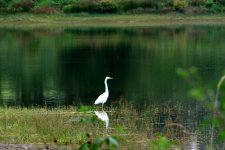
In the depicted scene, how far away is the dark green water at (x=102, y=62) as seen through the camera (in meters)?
25.2

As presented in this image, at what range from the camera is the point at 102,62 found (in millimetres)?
37781

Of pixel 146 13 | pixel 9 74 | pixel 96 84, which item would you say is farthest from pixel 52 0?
pixel 96 84

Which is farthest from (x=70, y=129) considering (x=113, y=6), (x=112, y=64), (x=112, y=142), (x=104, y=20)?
(x=113, y=6)

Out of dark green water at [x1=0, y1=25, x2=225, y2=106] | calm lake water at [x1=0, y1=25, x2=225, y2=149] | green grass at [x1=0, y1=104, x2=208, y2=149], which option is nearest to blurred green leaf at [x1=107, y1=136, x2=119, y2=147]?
calm lake water at [x1=0, y1=25, x2=225, y2=149]

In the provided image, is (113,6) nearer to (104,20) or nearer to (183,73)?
(104,20)

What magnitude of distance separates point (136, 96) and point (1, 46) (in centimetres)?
2610

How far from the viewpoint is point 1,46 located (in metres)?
48.8

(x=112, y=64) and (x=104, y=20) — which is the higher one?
(x=112, y=64)

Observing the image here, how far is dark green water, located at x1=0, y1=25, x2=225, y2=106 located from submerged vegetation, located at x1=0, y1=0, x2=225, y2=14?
292cm

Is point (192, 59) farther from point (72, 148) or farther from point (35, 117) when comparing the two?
point (72, 148)

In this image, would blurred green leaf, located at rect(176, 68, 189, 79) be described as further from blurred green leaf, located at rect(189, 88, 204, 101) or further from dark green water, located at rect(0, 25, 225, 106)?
dark green water, located at rect(0, 25, 225, 106)

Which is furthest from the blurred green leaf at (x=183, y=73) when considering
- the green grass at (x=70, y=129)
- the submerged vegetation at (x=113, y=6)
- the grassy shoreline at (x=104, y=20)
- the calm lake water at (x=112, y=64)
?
the submerged vegetation at (x=113, y=6)

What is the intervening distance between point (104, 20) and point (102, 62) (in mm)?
28480

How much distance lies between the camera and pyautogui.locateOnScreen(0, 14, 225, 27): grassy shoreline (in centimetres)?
6481
